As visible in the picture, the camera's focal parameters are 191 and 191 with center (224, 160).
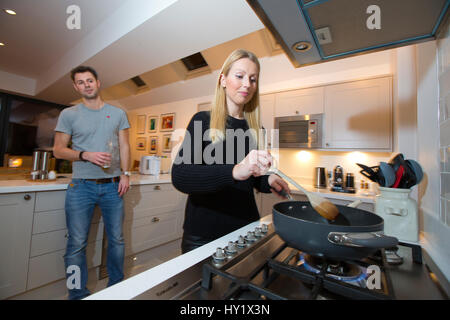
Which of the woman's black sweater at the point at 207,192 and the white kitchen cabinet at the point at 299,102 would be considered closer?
the woman's black sweater at the point at 207,192

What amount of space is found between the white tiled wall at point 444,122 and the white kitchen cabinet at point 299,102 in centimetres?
166

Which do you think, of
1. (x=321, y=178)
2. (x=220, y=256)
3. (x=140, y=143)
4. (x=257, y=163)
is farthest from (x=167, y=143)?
(x=220, y=256)

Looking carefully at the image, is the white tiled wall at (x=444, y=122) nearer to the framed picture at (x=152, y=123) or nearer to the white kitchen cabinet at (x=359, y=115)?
the white kitchen cabinet at (x=359, y=115)

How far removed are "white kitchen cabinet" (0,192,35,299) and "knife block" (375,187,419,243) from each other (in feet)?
6.55

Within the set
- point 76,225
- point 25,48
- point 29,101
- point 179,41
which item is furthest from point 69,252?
point 29,101

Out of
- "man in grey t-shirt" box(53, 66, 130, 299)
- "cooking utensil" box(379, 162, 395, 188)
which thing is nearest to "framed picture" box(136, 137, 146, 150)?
"man in grey t-shirt" box(53, 66, 130, 299)

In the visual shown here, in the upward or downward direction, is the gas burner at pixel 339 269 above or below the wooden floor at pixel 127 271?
above

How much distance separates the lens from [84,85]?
1.34 metres

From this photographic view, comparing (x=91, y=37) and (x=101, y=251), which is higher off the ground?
(x=91, y=37)

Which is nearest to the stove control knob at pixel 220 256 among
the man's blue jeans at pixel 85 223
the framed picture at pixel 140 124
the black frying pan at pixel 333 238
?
the black frying pan at pixel 333 238

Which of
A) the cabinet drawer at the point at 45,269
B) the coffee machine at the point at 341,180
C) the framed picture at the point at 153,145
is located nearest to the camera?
the cabinet drawer at the point at 45,269

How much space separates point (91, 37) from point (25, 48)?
1.22m

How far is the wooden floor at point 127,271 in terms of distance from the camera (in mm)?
1380
